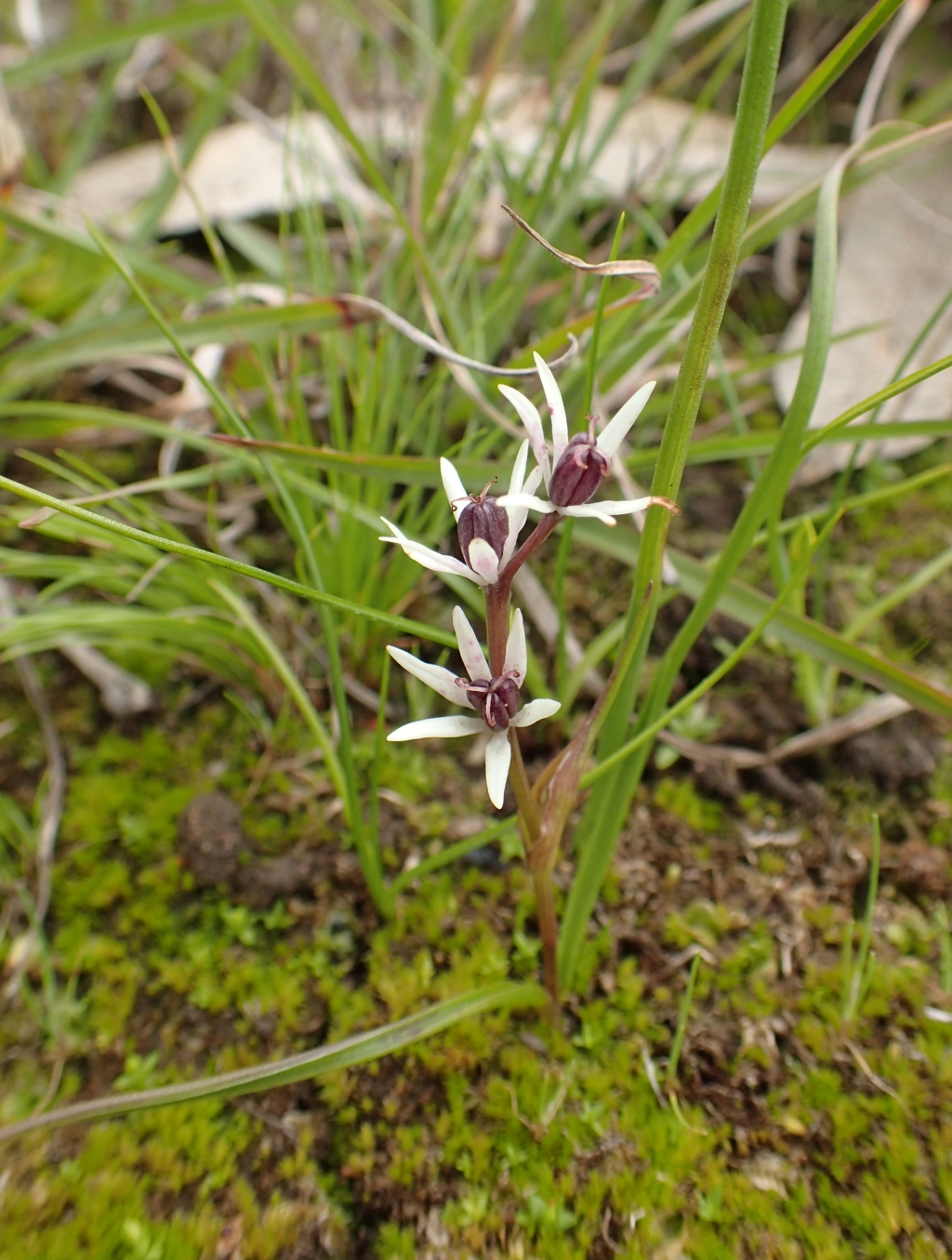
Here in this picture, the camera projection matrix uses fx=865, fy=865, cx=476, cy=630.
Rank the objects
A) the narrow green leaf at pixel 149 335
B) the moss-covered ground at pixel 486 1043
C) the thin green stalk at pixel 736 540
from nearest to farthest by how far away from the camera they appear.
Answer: the thin green stalk at pixel 736 540 < the moss-covered ground at pixel 486 1043 < the narrow green leaf at pixel 149 335

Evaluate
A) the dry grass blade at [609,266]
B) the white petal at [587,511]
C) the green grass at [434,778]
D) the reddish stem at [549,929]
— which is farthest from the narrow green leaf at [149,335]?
the reddish stem at [549,929]

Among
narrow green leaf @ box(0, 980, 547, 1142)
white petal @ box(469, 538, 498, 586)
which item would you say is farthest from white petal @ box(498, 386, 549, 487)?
narrow green leaf @ box(0, 980, 547, 1142)

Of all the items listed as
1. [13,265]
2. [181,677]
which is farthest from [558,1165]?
[13,265]

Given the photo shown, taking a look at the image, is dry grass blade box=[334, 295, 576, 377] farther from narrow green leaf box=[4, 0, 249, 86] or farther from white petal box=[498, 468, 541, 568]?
narrow green leaf box=[4, 0, 249, 86]

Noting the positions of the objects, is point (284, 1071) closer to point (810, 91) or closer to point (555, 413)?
point (555, 413)

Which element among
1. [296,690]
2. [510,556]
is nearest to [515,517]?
[510,556]

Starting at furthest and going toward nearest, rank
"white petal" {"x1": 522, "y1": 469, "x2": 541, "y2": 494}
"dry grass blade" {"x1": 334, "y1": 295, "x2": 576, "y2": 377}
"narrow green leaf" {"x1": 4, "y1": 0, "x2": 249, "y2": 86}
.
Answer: "narrow green leaf" {"x1": 4, "y1": 0, "x2": 249, "y2": 86} → "dry grass blade" {"x1": 334, "y1": 295, "x2": 576, "y2": 377} → "white petal" {"x1": 522, "y1": 469, "x2": 541, "y2": 494}

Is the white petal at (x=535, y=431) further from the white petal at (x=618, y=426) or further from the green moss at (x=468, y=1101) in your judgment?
the green moss at (x=468, y=1101)
